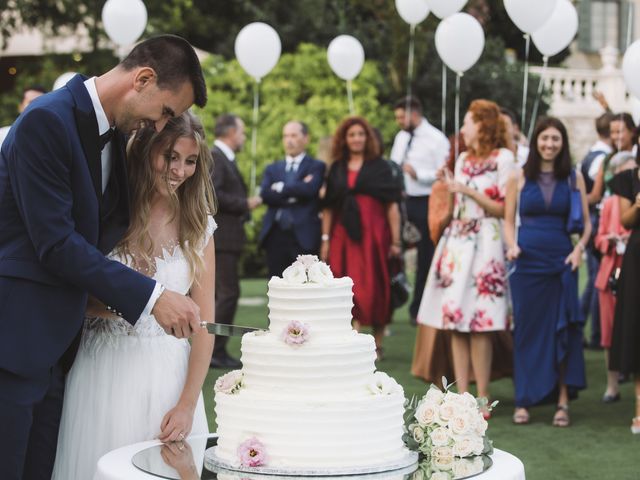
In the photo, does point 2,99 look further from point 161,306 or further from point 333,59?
point 161,306

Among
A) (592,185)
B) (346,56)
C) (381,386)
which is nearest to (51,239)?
(381,386)

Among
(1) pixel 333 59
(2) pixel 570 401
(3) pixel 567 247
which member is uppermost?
(1) pixel 333 59

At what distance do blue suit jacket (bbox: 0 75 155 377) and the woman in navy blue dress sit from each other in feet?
15.1

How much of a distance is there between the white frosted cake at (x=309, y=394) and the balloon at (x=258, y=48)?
8.38 metres

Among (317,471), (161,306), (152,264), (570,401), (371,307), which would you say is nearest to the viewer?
(317,471)

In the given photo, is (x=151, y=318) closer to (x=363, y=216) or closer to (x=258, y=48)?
(x=363, y=216)

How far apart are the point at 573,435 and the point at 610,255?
1.88 metres

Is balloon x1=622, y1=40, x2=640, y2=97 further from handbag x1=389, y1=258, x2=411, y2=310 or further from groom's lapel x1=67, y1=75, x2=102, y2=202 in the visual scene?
groom's lapel x1=67, y1=75, x2=102, y2=202

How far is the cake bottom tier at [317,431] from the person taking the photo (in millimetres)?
3314

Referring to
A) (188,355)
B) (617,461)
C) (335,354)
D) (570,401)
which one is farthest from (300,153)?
(335,354)

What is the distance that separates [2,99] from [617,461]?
17.3 m

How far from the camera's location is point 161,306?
348cm

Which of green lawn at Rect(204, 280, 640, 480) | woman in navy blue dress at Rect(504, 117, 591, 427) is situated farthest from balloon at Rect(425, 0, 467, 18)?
green lawn at Rect(204, 280, 640, 480)

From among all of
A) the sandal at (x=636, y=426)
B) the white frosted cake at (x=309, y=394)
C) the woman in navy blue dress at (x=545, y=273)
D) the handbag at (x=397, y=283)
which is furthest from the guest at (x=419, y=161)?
the white frosted cake at (x=309, y=394)
